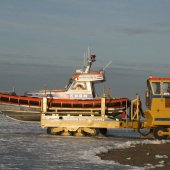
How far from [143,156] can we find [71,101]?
31.0ft

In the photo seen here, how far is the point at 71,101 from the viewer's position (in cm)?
2308

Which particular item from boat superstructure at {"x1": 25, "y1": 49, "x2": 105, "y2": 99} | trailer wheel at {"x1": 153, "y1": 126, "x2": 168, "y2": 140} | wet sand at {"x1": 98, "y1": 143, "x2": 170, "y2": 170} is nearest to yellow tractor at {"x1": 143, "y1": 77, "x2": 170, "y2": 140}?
trailer wheel at {"x1": 153, "y1": 126, "x2": 168, "y2": 140}

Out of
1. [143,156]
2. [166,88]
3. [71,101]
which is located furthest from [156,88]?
[143,156]

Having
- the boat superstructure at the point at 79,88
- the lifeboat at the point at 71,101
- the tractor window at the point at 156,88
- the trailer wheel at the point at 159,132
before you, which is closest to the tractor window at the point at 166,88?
the tractor window at the point at 156,88

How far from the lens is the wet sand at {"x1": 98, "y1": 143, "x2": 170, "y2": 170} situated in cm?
1246

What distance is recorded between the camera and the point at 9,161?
12578mm

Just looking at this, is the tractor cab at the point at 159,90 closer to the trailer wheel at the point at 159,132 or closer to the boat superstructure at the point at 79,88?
the trailer wheel at the point at 159,132

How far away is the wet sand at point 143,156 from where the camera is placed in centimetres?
1246

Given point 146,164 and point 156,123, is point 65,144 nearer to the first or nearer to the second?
point 156,123

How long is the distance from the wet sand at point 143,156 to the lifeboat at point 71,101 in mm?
5572

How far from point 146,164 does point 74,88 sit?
42.9 feet

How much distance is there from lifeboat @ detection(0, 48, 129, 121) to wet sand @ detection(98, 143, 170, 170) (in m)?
5.57

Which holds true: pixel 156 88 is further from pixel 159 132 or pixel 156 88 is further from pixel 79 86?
pixel 79 86

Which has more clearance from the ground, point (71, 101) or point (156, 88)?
point (156, 88)
